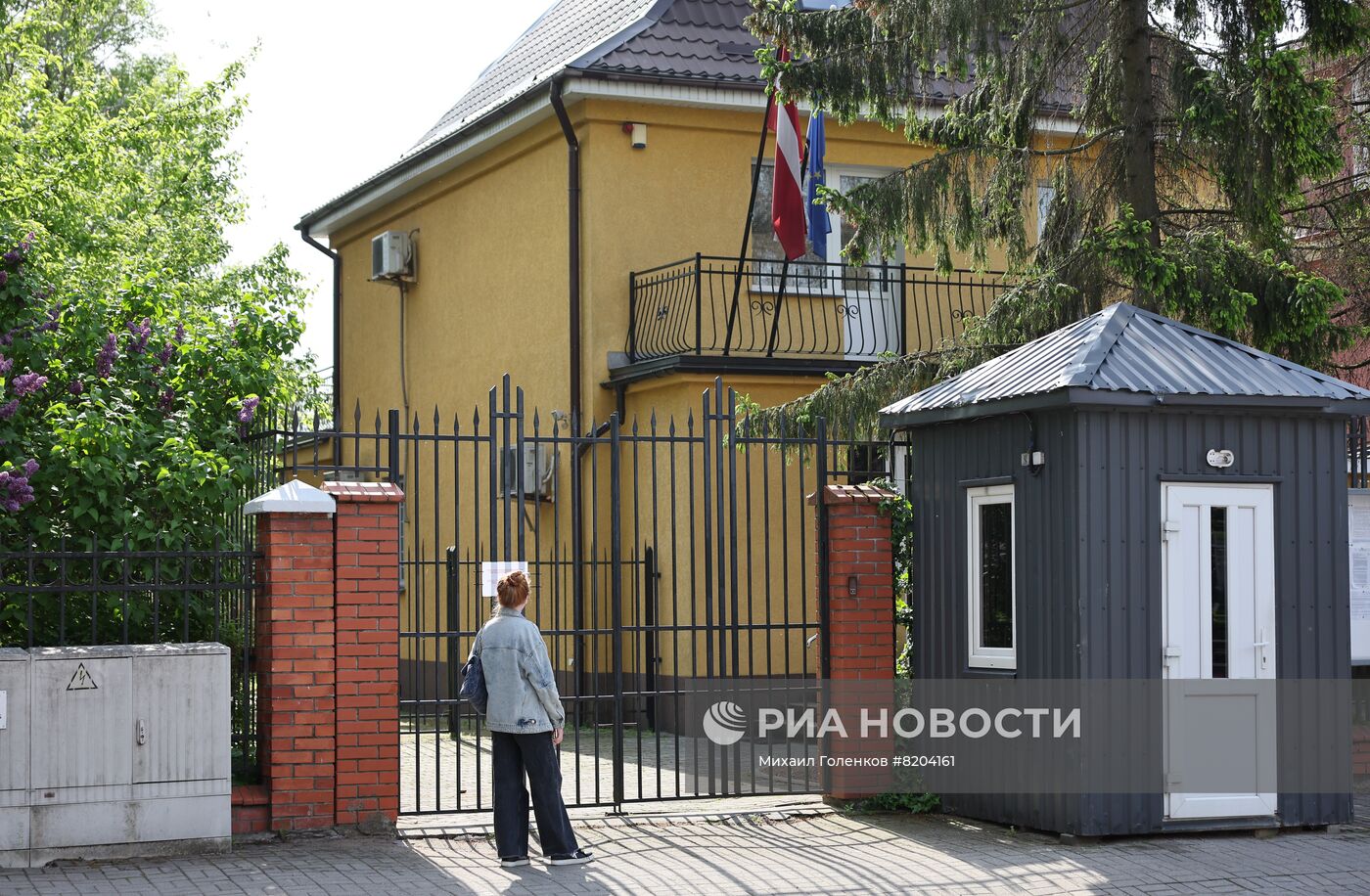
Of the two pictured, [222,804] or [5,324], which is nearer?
[222,804]

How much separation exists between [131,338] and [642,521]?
655 centimetres

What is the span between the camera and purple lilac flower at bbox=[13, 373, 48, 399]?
966 centimetres

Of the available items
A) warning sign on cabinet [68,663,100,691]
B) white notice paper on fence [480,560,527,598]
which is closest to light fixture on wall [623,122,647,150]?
white notice paper on fence [480,560,527,598]

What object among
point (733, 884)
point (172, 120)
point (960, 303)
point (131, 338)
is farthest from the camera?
point (172, 120)

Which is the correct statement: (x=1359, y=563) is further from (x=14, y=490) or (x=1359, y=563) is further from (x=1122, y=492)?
(x=14, y=490)

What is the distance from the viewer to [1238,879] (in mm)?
8578

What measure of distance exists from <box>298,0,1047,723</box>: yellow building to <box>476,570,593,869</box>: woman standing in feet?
20.5

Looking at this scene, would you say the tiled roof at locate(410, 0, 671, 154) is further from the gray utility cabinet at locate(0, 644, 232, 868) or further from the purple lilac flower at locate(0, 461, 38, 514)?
the gray utility cabinet at locate(0, 644, 232, 868)

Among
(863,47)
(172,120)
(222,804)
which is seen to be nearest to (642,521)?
(863,47)

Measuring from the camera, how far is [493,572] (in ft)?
32.4

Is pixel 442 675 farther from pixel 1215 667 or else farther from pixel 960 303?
pixel 1215 667

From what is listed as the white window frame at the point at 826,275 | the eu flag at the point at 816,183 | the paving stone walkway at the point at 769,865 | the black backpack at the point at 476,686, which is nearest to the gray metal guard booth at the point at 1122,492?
the paving stone walkway at the point at 769,865

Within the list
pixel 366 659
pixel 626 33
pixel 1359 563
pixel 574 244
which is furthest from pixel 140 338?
pixel 1359 563

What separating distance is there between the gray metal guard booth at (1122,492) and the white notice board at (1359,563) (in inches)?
71.3
